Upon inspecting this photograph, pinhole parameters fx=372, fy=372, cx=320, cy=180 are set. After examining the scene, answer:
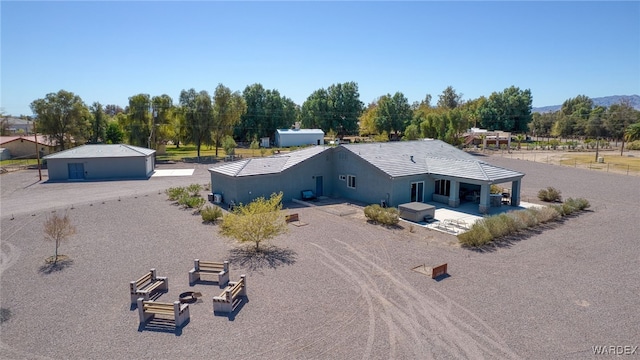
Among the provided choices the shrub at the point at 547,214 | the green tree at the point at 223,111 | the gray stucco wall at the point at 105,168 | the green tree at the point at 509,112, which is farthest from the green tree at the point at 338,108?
the shrub at the point at 547,214

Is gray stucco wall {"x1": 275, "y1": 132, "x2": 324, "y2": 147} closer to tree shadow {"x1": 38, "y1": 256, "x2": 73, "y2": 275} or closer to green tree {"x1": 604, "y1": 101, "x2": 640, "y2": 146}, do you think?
tree shadow {"x1": 38, "y1": 256, "x2": 73, "y2": 275}

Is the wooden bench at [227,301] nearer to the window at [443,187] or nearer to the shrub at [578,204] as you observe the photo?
the window at [443,187]

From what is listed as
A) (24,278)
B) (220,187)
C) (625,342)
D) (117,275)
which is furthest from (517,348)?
(220,187)

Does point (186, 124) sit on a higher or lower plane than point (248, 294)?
higher

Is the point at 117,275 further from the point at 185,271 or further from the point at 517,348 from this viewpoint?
the point at 517,348

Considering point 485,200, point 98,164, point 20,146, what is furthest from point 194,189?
point 20,146
